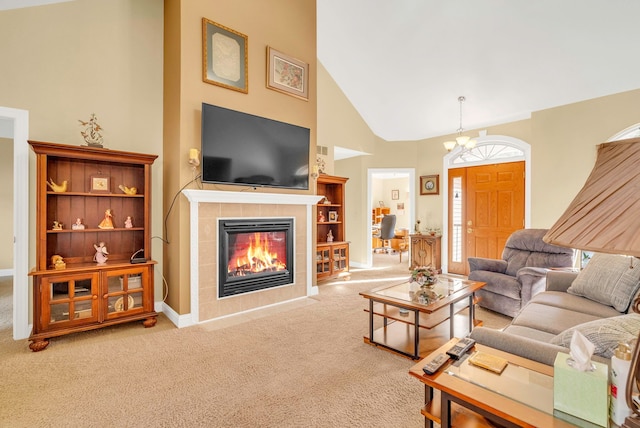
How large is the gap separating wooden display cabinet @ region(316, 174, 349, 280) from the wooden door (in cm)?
219

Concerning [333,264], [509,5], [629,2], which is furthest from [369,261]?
[629,2]

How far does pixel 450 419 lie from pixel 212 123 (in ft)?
10.8

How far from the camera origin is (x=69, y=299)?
282cm

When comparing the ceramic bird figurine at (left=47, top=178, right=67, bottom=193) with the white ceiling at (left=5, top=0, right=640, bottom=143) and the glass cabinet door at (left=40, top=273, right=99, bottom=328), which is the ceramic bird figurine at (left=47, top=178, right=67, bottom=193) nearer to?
the glass cabinet door at (left=40, top=273, right=99, bottom=328)

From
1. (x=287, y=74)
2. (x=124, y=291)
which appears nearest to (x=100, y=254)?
(x=124, y=291)

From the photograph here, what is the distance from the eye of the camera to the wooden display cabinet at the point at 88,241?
107 inches

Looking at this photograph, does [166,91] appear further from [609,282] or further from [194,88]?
[609,282]

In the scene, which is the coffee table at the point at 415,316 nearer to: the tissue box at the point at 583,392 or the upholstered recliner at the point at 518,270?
the upholstered recliner at the point at 518,270

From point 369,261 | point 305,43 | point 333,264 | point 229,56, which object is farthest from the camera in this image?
point 369,261

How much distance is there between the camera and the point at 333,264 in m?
5.42

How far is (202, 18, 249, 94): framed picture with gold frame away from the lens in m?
3.38

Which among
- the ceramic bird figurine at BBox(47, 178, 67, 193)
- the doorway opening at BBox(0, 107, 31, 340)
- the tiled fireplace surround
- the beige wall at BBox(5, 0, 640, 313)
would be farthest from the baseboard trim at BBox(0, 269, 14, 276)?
the tiled fireplace surround

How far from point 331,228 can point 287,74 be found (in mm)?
2977

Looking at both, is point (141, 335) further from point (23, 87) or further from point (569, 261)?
point (569, 261)
